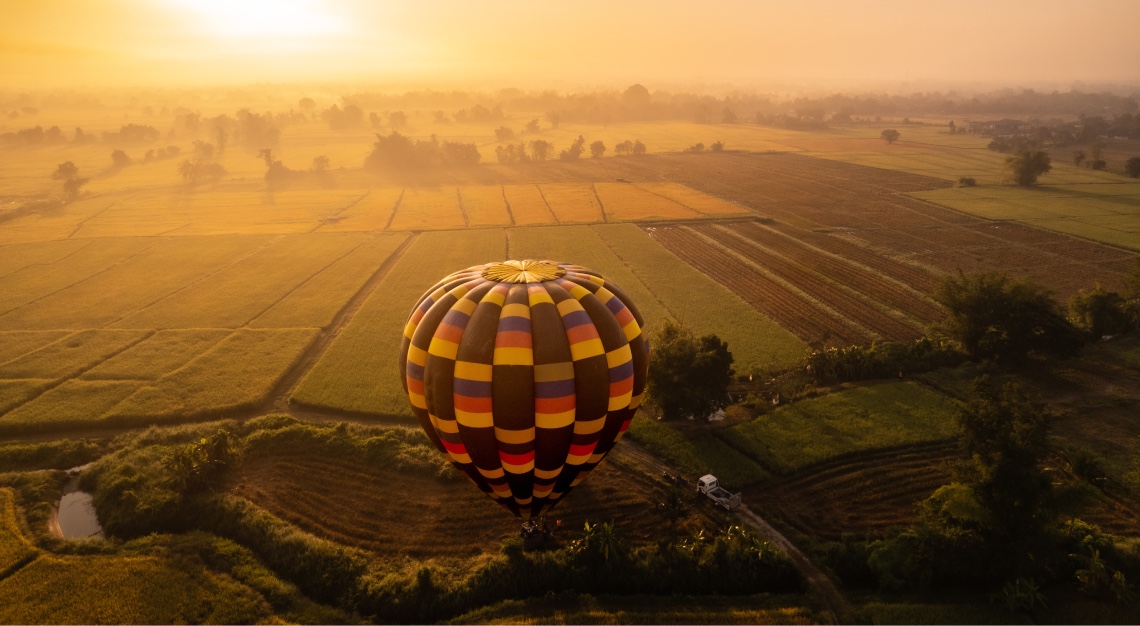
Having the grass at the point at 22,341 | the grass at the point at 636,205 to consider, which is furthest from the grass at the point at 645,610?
the grass at the point at 636,205

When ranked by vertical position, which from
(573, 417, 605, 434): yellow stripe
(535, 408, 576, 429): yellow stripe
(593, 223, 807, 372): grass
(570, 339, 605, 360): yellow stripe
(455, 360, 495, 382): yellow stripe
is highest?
(570, 339, 605, 360): yellow stripe

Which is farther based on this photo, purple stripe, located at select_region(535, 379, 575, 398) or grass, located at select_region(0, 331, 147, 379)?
grass, located at select_region(0, 331, 147, 379)

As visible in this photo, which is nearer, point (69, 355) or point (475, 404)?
point (475, 404)

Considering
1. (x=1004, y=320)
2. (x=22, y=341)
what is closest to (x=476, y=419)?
(x=1004, y=320)

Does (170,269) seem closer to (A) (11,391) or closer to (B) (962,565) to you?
(A) (11,391)

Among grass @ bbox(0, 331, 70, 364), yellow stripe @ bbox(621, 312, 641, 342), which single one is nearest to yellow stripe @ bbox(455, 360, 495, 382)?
yellow stripe @ bbox(621, 312, 641, 342)

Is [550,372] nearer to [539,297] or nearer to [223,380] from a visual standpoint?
[539,297]

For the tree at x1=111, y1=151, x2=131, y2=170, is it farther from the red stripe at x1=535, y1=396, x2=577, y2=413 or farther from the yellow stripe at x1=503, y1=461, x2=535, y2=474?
the red stripe at x1=535, y1=396, x2=577, y2=413

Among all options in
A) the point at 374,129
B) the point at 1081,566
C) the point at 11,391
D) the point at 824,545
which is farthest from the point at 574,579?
the point at 374,129
